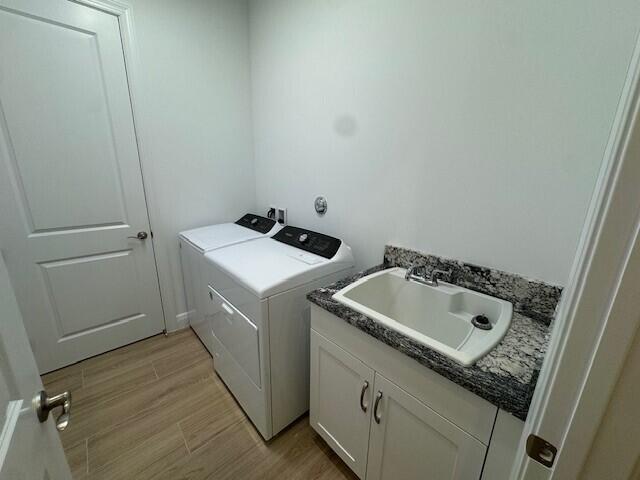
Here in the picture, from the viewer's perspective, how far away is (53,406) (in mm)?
590

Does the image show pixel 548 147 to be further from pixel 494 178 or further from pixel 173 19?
pixel 173 19

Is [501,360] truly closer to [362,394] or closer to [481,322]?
[481,322]

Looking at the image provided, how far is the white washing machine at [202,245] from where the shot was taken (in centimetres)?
178

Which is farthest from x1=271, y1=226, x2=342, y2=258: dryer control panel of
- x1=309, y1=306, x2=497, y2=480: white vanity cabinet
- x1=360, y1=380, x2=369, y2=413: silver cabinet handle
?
x1=360, y1=380, x2=369, y2=413: silver cabinet handle

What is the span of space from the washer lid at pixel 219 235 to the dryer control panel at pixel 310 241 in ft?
0.67

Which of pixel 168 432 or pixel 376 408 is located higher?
pixel 376 408

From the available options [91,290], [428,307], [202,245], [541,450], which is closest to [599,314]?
[541,450]

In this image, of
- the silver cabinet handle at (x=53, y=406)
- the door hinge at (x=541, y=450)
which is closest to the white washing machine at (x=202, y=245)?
the silver cabinet handle at (x=53, y=406)

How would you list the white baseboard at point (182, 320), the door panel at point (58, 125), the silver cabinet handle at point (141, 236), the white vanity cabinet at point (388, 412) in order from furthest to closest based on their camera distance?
the white baseboard at point (182, 320), the silver cabinet handle at point (141, 236), the door panel at point (58, 125), the white vanity cabinet at point (388, 412)

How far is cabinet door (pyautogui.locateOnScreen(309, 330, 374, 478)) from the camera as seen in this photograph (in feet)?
3.45

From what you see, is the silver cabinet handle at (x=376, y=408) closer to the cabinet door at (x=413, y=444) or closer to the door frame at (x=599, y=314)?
the cabinet door at (x=413, y=444)

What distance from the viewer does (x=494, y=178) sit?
1080mm

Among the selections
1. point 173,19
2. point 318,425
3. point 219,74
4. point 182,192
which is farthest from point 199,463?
point 173,19

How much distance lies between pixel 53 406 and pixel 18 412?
155 mm
